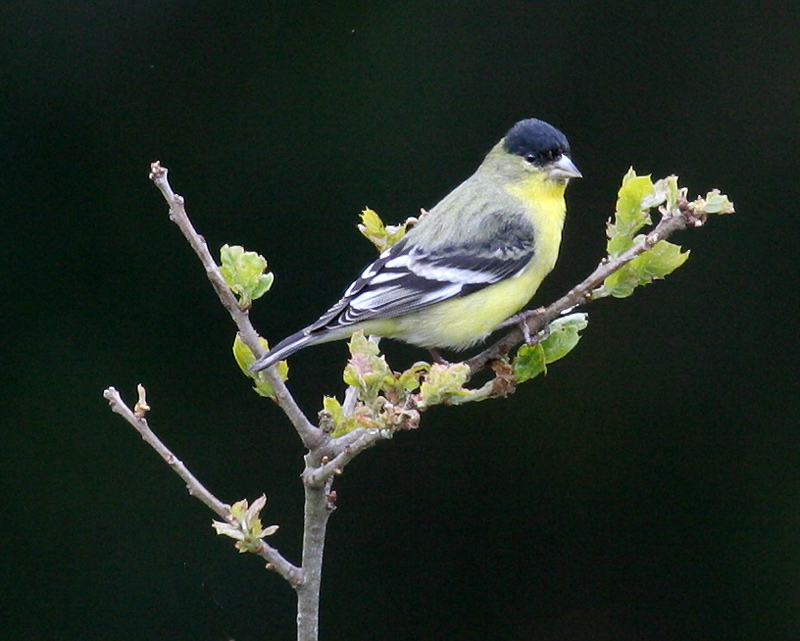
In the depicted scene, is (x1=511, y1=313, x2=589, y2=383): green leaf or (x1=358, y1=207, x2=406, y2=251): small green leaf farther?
(x1=358, y1=207, x2=406, y2=251): small green leaf

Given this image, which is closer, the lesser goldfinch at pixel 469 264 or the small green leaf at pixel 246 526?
the small green leaf at pixel 246 526

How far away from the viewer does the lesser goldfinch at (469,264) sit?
2.33 meters

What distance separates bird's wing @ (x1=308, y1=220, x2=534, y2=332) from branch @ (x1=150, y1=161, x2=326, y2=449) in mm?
611

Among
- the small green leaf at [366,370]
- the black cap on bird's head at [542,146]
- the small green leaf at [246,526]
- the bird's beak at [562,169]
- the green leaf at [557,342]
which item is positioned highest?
the black cap on bird's head at [542,146]

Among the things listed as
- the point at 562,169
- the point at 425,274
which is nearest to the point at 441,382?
the point at 425,274

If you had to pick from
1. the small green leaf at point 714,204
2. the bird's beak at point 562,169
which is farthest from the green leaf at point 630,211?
the bird's beak at point 562,169

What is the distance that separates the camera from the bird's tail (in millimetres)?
1588

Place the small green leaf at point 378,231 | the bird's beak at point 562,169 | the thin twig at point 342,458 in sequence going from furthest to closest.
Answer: the bird's beak at point 562,169 → the small green leaf at point 378,231 → the thin twig at point 342,458

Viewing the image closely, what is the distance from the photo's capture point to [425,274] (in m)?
2.40

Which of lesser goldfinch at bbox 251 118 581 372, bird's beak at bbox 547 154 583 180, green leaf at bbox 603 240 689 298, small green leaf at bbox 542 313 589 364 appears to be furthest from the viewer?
bird's beak at bbox 547 154 583 180

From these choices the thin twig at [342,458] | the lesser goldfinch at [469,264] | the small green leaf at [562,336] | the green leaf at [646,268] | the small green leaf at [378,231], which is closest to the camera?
the thin twig at [342,458]

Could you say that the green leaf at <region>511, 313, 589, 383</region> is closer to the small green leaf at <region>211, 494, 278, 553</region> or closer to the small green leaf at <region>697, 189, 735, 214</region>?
the small green leaf at <region>697, 189, 735, 214</region>

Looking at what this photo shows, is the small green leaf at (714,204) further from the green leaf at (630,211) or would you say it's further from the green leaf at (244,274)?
the green leaf at (244,274)


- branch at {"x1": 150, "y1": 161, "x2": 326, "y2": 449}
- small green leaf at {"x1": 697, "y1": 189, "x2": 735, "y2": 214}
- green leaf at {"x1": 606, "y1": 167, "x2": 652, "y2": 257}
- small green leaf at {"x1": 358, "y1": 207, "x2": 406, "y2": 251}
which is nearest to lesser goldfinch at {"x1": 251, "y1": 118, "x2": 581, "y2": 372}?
small green leaf at {"x1": 358, "y1": 207, "x2": 406, "y2": 251}
